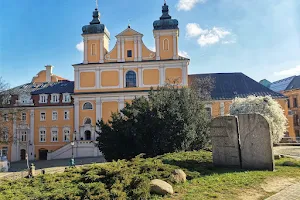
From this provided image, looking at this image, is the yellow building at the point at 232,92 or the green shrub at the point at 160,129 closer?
the green shrub at the point at 160,129

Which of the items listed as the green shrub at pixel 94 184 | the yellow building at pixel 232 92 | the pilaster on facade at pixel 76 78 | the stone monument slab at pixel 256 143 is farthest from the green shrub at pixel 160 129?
the pilaster on facade at pixel 76 78

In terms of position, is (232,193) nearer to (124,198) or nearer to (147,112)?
(124,198)

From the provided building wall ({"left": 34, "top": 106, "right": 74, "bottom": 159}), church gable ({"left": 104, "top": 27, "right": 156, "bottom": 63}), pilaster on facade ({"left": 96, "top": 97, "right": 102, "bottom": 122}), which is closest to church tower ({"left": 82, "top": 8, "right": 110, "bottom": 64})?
church gable ({"left": 104, "top": 27, "right": 156, "bottom": 63})

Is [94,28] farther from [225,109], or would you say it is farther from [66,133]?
[225,109]

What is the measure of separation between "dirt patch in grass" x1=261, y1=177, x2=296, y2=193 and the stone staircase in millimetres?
30610

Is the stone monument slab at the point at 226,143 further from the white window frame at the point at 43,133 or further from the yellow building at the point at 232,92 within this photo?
the white window frame at the point at 43,133

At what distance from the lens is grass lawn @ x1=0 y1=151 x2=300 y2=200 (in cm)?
711

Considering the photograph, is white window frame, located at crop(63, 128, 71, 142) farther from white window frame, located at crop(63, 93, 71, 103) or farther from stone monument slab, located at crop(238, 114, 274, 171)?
stone monument slab, located at crop(238, 114, 274, 171)

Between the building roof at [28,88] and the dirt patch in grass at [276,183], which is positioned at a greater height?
the building roof at [28,88]

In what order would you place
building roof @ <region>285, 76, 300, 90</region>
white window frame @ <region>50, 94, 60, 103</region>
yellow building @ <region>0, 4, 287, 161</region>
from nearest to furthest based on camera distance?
yellow building @ <region>0, 4, 287, 161</region> < white window frame @ <region>50, 94, 60, 103</region> < building roof @ <region>285, 76, 300, 90</region>

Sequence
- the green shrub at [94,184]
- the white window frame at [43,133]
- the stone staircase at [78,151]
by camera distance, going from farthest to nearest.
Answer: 1. the white window frame at [43,133]
2. the stone staircase at [78,151]
3. the green shrub at [94,184]

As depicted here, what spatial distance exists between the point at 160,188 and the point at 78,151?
31.6 meters

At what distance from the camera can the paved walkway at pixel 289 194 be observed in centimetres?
701

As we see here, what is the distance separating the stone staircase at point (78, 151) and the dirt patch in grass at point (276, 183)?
30.6 meters
